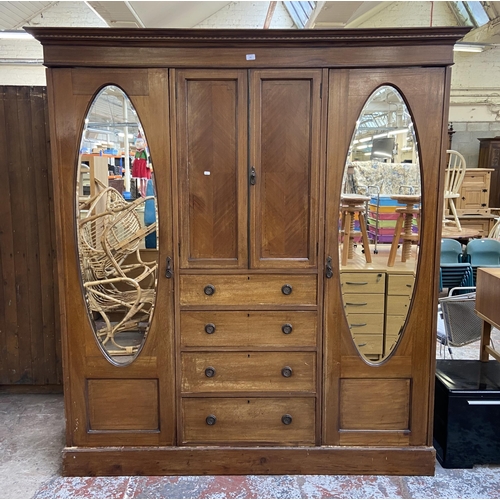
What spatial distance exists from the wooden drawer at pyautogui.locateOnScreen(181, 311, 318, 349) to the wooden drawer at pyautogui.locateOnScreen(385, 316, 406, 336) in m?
0.36

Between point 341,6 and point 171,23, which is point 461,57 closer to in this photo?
point 341,6

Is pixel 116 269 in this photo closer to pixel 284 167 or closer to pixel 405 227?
pixel 284 167

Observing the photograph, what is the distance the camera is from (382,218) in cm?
219

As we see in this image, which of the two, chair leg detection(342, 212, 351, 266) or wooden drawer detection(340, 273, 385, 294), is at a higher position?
chair leg detection(342, 212, 351, 266)

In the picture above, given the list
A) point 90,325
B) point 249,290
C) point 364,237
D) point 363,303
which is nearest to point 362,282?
point 363,303

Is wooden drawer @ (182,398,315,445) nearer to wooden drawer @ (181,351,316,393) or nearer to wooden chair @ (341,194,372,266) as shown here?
wooden drawer @ (181,351,316,393)

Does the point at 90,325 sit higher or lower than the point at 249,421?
higher

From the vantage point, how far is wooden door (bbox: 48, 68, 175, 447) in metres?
1.96

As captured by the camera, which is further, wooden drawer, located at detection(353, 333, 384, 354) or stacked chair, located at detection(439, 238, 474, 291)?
stacked chair, located at detection(439, 238, 474, 291)

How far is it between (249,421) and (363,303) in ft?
2.59

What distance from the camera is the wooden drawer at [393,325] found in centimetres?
214

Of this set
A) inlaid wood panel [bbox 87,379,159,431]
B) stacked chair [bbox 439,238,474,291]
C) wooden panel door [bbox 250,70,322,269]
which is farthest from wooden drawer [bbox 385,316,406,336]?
stacked chair [bbox 439,238,474,291]

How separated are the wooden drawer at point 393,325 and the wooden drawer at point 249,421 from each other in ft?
1.62

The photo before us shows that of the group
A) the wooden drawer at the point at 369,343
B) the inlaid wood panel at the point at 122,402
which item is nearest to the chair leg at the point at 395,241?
the wooden drawer at the point at 369,343
